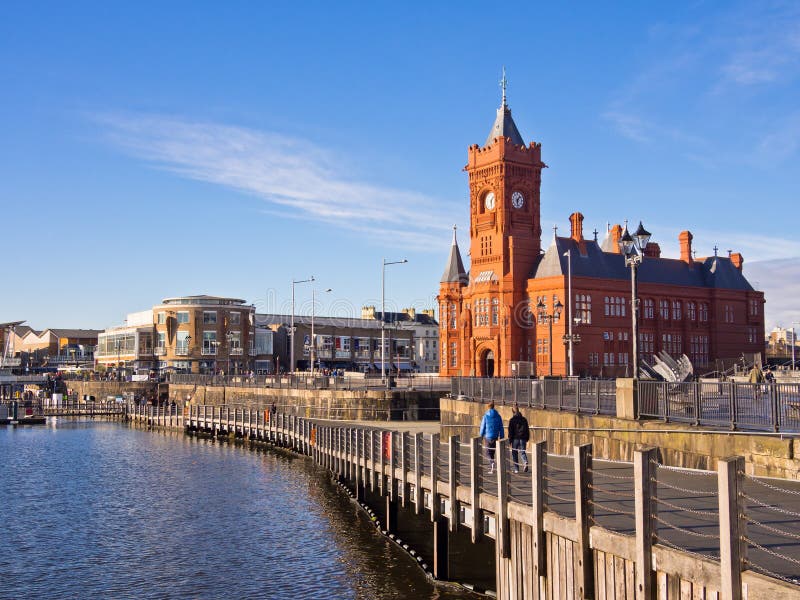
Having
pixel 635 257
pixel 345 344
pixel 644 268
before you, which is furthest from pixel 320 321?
pixel 635 257

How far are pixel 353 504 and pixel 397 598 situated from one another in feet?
43.0

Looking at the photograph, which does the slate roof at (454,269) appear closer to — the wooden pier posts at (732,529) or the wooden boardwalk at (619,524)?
the wooden boardwalk at (619,524)

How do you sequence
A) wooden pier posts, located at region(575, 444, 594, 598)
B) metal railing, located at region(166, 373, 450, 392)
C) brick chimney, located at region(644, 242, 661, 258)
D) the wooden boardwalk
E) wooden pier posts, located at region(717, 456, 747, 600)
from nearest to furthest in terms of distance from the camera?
wooden pier posts, located at region(717, 456, 747, 600)
the wooden boardwalk
wooden pier posts, located at region(575, 444, 594, 598)
metal railing, located at region(166, 373, 450, 392)
brick chimney, located at region(644, 242, 661, 258)

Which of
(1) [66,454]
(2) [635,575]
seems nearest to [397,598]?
(2) [635,575]

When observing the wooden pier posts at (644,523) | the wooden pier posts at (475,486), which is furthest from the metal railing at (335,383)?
the wooden pier posts at (644,523)

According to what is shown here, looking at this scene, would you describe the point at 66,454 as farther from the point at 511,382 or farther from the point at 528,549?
the point at 528,549

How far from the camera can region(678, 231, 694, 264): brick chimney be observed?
3666 inches

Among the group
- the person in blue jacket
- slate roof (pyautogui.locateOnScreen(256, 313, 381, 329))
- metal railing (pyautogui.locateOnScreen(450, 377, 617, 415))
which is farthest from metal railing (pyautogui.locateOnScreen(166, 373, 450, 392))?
slate roof (pyautogui.locateOnScreen(256, 313, 381, 329))

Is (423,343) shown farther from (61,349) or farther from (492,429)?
(492,429)

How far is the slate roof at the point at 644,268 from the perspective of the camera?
7875 centimetres

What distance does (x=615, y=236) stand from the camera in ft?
300

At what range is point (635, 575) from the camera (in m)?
11.0

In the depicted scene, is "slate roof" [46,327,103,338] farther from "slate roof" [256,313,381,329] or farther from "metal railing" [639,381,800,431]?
"metal railing" [639,381,800,431]

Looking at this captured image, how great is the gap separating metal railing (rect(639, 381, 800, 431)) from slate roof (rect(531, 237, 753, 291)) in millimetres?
54760
